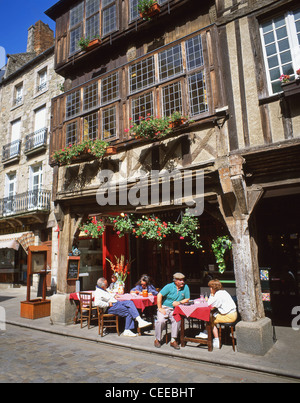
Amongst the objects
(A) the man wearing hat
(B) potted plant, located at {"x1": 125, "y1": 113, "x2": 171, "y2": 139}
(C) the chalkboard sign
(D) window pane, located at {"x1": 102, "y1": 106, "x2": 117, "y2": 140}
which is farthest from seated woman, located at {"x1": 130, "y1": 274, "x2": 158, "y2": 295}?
(D) window pane, located at {"x1": 102, "y1": 106, "x2": 117, "y2": 140}

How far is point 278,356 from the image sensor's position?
193 inches

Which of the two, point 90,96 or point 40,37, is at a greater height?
point 40,37

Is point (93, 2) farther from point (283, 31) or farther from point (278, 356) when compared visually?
point (278, 356)

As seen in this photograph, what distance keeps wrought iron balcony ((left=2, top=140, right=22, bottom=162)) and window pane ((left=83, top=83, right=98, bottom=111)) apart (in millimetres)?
10258

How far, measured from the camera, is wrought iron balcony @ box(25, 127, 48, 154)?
15.6m

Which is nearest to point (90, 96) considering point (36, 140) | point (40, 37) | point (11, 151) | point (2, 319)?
point (2, 319)

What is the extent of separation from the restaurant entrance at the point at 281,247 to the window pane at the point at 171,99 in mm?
3910

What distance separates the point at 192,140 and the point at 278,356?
14.9ft

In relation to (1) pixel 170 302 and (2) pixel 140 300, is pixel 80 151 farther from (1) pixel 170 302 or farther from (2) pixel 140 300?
(1) pixel 170 302

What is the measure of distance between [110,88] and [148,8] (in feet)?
7.43

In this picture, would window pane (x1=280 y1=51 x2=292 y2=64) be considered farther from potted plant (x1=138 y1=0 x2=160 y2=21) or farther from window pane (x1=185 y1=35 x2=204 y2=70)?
potted plant (x1=138 y1=0 x2=160 y2=21)

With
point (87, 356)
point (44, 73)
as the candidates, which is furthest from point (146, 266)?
point (44, 73)

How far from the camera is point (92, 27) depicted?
29.9ft

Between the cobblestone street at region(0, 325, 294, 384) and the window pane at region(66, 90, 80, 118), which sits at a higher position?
the window pane at region(66, 90, 80, 118)
